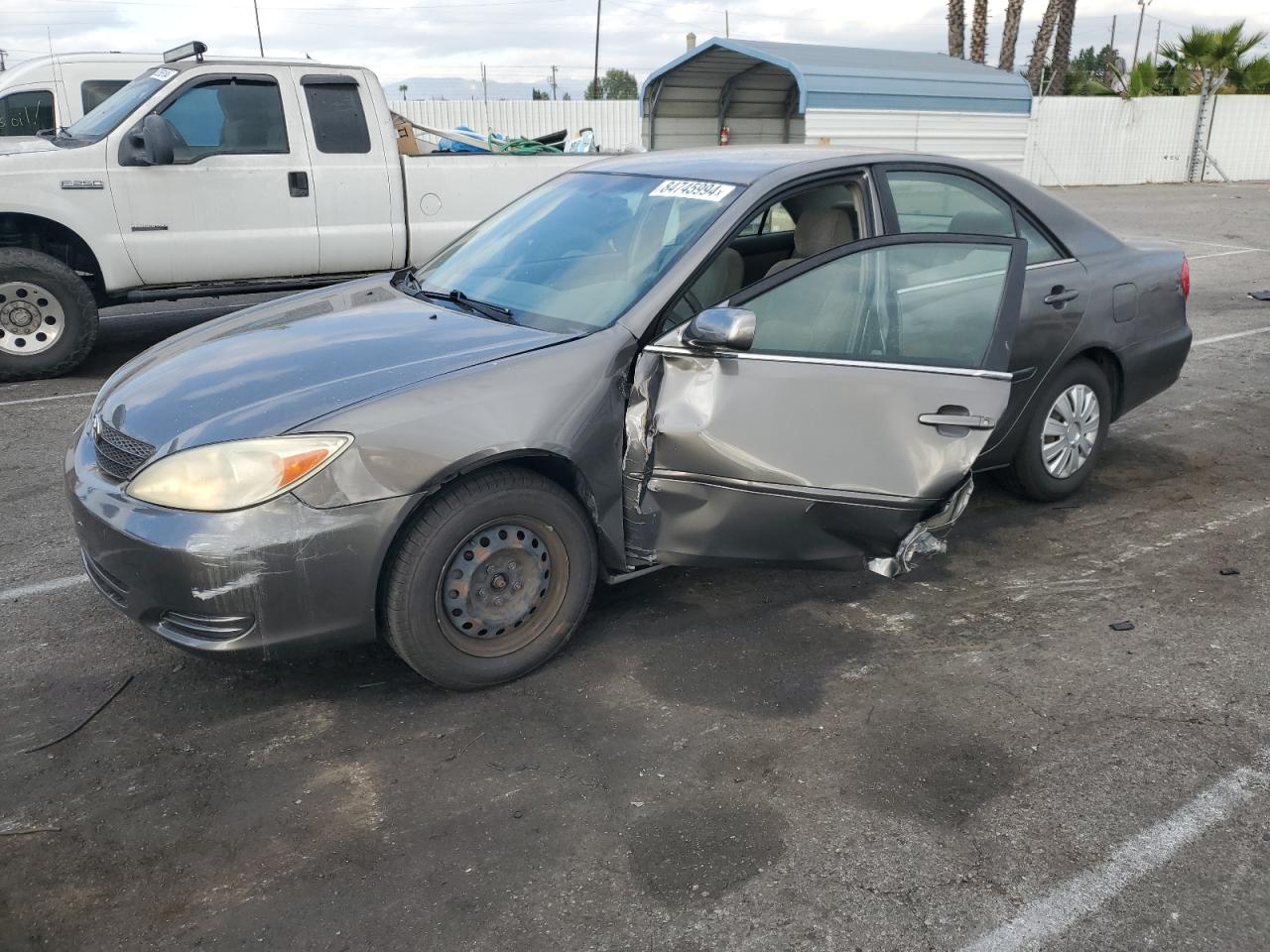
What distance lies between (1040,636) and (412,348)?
2.44m

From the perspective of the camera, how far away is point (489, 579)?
133 inches

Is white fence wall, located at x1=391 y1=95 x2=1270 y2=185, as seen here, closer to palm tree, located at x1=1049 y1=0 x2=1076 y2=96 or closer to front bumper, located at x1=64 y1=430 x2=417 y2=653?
palm tree, located at x1=1049 y1=0 x2=1076 y2=96

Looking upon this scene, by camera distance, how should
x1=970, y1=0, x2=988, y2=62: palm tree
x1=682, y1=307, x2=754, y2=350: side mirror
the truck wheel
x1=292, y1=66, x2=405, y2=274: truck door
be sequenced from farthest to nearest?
x1=970, y1=0, x2=988, y2=62: palm tree
x1=292, y1=66, x2=405, y2=274: truck door
the truck wheel
x1=682, y1=307, x2=754, y2=350: side mirror

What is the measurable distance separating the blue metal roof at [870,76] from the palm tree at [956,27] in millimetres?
9155

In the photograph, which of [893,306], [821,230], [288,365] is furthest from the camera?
[821,230]

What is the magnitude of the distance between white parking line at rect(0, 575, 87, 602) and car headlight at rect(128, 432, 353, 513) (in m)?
1.51

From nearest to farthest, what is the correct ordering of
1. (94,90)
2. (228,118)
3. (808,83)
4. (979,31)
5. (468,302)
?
(468,302), (228,118), (94,90), (808,83), (979,31)

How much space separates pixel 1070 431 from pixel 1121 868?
2.74 meters

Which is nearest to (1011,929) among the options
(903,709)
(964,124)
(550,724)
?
(903,709)

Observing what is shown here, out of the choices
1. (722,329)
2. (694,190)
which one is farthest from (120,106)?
(722,329)

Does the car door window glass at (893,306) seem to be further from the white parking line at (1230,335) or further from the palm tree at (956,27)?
the palm tree at (956,27)

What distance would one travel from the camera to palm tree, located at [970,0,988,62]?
28.2 meters

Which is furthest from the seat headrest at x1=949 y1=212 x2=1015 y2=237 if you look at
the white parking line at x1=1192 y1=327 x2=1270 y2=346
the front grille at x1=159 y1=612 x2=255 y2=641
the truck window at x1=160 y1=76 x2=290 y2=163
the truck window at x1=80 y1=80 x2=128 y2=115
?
the truck window at x1=80 y1=80 x2=128 y2=115

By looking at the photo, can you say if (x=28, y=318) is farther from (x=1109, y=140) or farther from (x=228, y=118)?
(x=1109, y=140)
